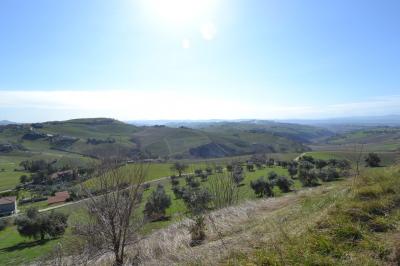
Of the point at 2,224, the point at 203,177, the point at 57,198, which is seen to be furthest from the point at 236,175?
the point at 57,198

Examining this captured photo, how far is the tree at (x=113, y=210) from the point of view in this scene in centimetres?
998

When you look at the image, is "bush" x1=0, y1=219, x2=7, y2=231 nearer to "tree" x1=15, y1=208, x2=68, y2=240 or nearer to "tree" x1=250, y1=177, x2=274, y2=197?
"tree" x1=15, y1=208, x2=68, y2=240

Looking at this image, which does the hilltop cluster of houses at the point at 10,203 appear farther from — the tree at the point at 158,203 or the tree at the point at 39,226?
the tree at the point at 158,203

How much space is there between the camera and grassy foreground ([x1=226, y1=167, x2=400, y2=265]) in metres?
4.70

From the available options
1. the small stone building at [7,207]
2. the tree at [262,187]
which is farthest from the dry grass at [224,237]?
the small stone building at [7,207]

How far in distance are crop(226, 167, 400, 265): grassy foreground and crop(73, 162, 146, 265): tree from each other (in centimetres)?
551

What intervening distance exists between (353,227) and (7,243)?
54691mm

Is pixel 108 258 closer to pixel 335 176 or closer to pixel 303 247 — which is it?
pixel 303 247

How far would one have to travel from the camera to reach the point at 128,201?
10.3 meters

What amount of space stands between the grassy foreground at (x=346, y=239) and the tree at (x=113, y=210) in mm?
5512

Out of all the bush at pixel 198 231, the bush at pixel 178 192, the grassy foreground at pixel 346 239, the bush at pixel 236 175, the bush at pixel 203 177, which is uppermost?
the grassy foreground at pixel 346 239

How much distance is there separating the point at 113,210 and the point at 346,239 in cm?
719

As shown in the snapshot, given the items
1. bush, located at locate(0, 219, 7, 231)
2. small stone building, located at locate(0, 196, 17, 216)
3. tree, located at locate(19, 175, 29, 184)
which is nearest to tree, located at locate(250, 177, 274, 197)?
bush, located at locate(0, 219, 7, 231)

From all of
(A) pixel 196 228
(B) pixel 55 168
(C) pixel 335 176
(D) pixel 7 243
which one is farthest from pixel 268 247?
(B) pixel 55 168
